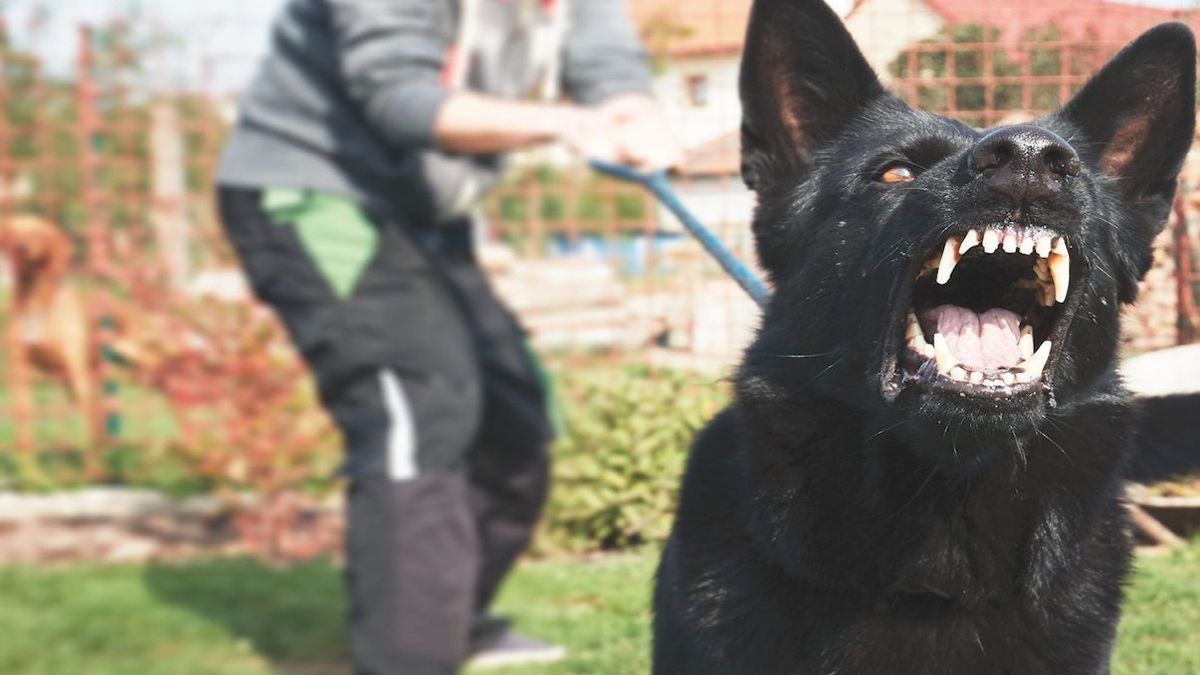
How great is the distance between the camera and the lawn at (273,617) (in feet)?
8.51

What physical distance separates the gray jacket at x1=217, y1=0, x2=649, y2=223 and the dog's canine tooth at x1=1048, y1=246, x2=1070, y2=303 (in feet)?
5.62

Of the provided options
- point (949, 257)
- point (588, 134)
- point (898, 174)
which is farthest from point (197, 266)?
point (949, 257)

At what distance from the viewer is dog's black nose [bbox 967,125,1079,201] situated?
1688 millimetres

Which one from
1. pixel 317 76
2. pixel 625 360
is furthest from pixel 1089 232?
pixel 625 360

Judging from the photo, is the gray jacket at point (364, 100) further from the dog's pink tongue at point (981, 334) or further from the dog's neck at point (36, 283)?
the dog's neck at point (36, 283)

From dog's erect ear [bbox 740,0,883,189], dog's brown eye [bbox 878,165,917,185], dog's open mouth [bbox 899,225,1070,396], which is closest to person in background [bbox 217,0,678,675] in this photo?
dog's erect ear [bbox 740,0,883,189]

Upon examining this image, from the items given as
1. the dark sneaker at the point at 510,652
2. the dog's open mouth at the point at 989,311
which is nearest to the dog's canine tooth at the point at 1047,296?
the dog's open mouth at the point at 989,311

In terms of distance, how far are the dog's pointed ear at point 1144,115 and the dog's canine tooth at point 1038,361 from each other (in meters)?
0.42

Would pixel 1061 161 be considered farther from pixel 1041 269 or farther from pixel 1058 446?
pixel 1058 446

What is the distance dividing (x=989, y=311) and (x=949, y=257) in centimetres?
23

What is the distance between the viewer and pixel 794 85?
227 cm

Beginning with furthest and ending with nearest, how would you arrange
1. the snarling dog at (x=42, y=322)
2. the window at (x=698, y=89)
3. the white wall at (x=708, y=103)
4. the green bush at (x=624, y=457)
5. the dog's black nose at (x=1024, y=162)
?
the snarling dog at (x=42, y=322)
the window at (x=698, y=89)
the white wall at (x=708, y=103)
the green bush at (x=624, y=457)
the dog's black nose at (x=1024, y=162)

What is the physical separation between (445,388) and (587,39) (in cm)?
100

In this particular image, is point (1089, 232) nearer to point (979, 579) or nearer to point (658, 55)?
point (979, 579)
